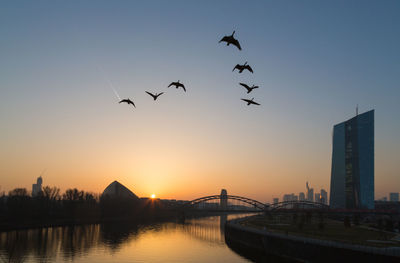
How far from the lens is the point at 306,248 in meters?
51.9

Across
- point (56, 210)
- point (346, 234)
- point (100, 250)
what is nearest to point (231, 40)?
point (100, 250)

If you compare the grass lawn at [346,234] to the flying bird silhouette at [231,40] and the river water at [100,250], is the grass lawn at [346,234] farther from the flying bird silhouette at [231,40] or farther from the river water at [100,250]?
the flying bird silhouette at [231,40]

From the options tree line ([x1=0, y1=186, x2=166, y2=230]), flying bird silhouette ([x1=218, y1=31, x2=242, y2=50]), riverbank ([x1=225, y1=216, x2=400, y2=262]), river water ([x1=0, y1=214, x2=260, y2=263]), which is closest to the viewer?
flying bird silhouette ([x1=218, y1=31, x2=242, y2=50])

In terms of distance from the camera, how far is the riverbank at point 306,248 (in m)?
41.0

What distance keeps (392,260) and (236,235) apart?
45337mm

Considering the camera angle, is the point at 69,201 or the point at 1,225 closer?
the point at 1,225

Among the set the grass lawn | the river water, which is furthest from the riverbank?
the river water

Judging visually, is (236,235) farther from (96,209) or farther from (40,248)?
(96,209)

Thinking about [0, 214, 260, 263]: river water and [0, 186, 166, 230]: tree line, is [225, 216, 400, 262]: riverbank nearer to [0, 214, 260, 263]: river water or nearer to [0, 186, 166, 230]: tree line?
[0, 214, 260, 263]: river water

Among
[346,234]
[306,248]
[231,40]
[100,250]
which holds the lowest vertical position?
[100,250]

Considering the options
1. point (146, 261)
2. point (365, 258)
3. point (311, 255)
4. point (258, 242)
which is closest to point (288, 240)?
point (311, 255)

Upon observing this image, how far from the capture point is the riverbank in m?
41.0

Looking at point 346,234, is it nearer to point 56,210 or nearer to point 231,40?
point 231,40

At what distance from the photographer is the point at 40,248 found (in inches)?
2421
